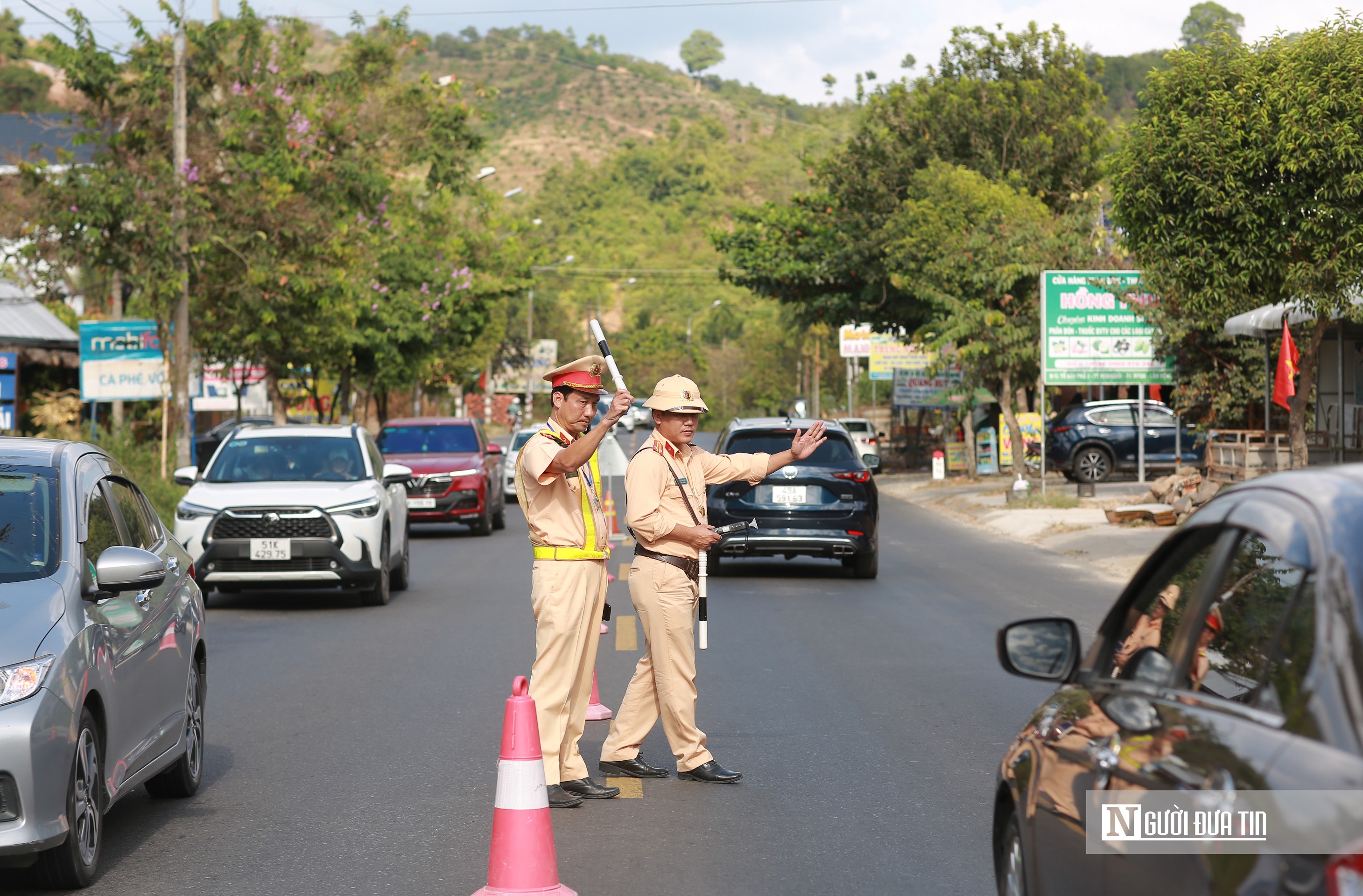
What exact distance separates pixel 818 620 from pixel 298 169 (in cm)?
1831

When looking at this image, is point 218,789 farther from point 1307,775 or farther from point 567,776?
point 1307,775

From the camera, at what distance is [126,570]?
5.80 meters

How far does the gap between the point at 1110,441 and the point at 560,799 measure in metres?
29.9

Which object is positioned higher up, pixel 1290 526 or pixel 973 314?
pixel 973 314

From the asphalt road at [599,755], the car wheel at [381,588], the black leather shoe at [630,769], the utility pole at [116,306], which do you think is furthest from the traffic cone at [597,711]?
the utility pole at [116,306]

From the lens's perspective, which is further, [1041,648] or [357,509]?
[357,509]

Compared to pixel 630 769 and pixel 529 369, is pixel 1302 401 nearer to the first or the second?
pixel 630 769

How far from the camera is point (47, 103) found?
94.4 meters

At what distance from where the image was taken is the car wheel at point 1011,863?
12.8 feet

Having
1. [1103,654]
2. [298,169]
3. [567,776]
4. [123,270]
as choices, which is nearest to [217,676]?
[567,776]

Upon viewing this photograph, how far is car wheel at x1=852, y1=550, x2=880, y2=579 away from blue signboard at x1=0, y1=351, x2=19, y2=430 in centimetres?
1336

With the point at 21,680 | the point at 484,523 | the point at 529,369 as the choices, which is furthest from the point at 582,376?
the point at 529,369

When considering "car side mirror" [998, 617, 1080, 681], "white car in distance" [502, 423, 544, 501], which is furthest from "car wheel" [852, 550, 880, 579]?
"car side mirror" [998, 617, 1080, 681]

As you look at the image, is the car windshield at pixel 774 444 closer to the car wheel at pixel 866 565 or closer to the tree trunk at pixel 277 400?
the car wheel at pixel 866 565
